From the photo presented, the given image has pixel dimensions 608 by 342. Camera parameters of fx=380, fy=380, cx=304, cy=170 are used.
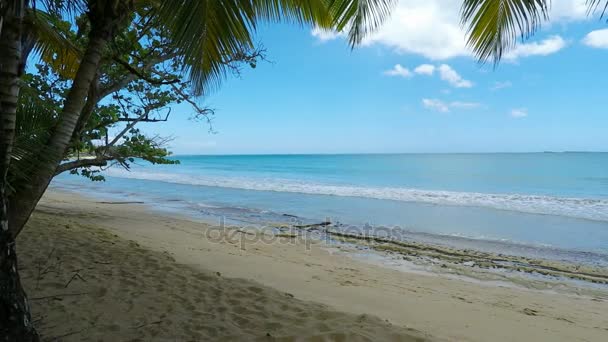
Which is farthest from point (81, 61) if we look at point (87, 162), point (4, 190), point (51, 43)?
point (87, 162)

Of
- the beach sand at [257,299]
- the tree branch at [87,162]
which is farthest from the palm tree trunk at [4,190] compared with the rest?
the tree branch at [87,162]

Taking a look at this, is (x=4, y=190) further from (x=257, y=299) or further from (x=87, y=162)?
(x=87, y=162)

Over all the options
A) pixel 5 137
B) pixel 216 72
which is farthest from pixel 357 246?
pixel 5 137

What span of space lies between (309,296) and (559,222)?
10.9 m

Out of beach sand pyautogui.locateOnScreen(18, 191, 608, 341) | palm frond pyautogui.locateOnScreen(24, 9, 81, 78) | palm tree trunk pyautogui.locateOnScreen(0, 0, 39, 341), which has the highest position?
palm frond pyautogui.locateOnScreen(24, 9, 81, 78)

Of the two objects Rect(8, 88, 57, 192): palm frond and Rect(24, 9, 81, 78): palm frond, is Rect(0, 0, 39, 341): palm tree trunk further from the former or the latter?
Rect(24, 9, 81, 78): palm frond

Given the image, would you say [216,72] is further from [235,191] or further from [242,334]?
[235,191]

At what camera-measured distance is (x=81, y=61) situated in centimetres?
252

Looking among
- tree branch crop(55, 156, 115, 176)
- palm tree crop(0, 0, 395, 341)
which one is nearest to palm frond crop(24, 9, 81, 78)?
palm tree crop(0, 0, 395, 341)

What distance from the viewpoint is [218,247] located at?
24.9ft

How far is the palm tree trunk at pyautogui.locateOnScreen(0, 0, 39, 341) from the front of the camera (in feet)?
5.77

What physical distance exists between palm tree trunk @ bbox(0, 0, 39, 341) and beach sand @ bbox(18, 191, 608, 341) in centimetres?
104

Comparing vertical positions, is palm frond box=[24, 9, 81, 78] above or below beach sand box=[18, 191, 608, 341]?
above

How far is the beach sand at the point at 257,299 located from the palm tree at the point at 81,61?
1084 mm
